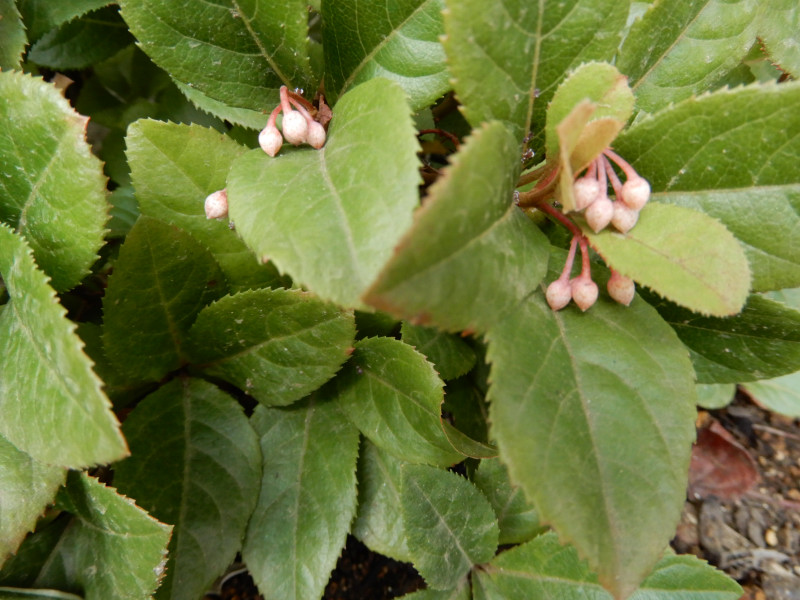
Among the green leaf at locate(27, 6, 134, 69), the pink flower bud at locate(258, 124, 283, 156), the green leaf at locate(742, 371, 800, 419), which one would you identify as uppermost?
the pink flower bud at locate(258, 124, 283, 156)

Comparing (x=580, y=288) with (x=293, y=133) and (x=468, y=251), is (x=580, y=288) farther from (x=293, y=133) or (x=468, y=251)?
(x=293, y=133)

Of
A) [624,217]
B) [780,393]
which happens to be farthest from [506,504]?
[780,393]

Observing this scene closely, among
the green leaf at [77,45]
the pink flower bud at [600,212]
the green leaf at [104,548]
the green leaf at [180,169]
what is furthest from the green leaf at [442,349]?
the green leaf at [77,45]

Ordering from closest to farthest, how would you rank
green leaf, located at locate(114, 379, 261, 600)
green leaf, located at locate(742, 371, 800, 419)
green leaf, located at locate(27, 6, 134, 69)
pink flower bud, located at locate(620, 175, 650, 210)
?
pink flower bud, located at locate(620, 175, 650, 210), green leaf, located at locate(114, 379, 261, 600), green leaf, located at locate(27, 6, 134, 69), green leaf, located at locate(742, 371, 800, 419)

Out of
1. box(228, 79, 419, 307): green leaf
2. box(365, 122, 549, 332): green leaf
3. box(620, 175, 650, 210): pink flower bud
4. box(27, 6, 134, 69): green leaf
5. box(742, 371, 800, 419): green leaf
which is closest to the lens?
box(365, 122, 549, 332): green leaf

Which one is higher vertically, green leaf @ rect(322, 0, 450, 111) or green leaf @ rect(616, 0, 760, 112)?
green leaf @ rect(616, 0, 760, 112)

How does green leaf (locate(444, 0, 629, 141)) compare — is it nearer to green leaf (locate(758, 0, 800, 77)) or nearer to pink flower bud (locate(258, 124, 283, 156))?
pink flower bud (locate(258, 124, 283, 156))

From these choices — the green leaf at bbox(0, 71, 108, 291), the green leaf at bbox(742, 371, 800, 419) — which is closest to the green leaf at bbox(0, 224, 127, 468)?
the green leaf at bbox(0, 71, 108, 291)
